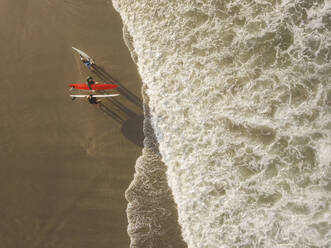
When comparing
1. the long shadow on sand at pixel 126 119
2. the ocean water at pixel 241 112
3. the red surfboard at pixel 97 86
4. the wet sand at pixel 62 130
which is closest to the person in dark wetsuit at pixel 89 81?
the red surfboard at pixel 97 86

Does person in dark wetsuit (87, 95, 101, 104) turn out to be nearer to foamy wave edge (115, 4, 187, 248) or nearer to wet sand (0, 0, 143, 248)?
wet sand (0, 0, 143, 248)

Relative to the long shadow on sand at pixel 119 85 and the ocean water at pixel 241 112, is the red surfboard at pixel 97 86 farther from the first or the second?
the ocean water at pixel 241 112

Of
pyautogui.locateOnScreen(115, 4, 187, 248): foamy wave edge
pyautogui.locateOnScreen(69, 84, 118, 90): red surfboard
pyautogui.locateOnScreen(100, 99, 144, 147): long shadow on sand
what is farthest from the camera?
pyautogui.locateOnScreen(69, 84, 118, 90): red surfboard

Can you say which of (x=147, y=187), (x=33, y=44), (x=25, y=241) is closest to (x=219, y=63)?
(x=147, y=187)

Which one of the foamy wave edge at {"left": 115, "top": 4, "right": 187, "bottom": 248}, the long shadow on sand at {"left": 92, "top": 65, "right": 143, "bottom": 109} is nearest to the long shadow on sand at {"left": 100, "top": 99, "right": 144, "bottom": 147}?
the foamy wave edge at {"left": 115, "top": 4, "right": 187, "bottom": 248}

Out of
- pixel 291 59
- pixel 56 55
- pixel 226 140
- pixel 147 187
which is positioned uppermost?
pixel 56 55

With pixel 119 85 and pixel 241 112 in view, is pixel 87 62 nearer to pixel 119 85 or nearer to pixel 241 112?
pixel 119 85

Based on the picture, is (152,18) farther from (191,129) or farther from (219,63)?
(191,129)
